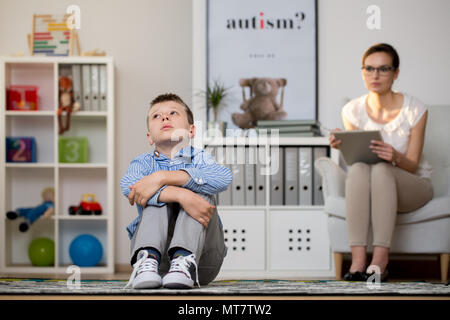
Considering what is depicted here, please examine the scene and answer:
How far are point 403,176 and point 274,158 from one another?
791 millimetres

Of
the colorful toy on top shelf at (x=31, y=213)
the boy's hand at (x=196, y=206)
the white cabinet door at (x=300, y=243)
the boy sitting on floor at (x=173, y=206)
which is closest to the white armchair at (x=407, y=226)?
the white cabinet door at (x=300, y=243)

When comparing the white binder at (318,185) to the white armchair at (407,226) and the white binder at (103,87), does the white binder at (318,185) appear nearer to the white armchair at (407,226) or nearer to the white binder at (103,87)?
the white armchair at (407,226)

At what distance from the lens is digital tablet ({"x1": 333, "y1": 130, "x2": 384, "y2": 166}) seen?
7.22 ft

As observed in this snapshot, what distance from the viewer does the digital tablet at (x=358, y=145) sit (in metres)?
2.20

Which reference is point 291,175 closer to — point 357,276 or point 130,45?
point 357,276

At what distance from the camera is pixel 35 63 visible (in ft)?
10.8

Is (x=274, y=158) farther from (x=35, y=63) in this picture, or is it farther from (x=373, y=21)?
(x=35, y=63)

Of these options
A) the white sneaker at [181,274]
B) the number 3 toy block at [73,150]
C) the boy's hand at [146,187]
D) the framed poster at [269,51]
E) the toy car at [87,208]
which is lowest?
the toy car at [87,208]

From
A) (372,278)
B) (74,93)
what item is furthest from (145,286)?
(74,93)

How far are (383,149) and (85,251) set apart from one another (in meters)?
1.80

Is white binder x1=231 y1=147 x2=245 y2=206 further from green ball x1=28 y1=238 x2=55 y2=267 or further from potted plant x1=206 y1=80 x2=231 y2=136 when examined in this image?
green ball x1=28 y1=238 x2=55 y2=267

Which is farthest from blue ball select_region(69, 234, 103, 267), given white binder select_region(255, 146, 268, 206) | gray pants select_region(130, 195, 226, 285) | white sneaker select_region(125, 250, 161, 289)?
white sneaker select_region(125, 250, 161, 289)

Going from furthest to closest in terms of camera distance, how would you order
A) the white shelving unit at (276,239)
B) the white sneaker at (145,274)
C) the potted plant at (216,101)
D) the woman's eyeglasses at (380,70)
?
the potted plant at (216,101)
the white shelving unit at (276,239)
the woman's eyeglasses at (380,70)
the white sneaker at (145,274)

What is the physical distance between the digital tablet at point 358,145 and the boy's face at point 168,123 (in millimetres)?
894
